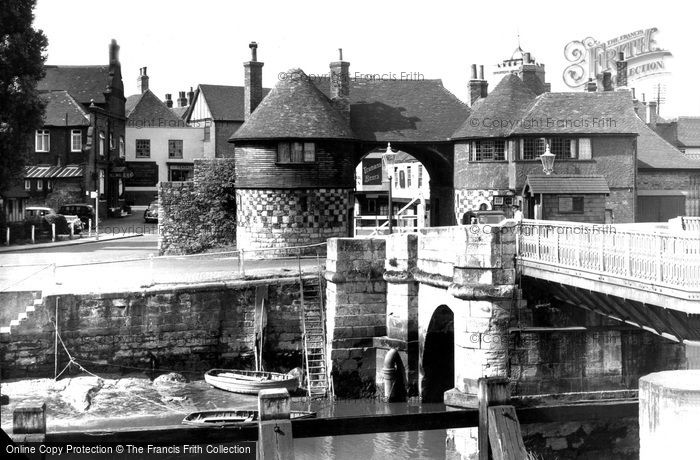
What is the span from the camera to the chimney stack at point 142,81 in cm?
7862

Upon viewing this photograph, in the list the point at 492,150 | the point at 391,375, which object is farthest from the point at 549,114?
the point at 391,375

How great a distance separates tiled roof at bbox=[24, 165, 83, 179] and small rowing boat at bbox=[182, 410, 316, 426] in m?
38.1

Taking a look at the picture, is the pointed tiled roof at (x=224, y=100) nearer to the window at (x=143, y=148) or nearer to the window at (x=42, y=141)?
the window at (x=143, y=148)

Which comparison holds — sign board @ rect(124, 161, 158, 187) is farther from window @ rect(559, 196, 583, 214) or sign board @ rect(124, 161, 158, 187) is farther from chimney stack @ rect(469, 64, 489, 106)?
window @ rect(559, 196, 583, 214)

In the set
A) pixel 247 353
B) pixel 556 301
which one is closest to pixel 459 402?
pixel 556 301

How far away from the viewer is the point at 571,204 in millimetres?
34281

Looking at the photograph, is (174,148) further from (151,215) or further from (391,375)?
(391,375)

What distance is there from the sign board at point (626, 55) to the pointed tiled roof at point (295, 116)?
41.0 m

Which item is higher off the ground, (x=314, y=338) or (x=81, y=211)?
(x=81, y=211)

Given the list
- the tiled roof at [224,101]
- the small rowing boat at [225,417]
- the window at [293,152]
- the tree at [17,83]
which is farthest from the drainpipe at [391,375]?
the tiled roof at [224,101]

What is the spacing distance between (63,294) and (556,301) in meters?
13.7

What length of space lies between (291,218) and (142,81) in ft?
159

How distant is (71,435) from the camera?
46.3 ft

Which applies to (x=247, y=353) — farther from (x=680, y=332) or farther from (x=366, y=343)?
(x=680, y=332)
